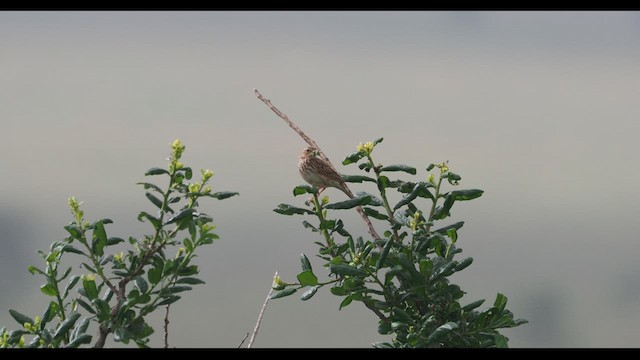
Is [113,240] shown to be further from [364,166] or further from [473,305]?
[473,305]

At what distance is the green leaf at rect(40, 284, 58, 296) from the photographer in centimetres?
181

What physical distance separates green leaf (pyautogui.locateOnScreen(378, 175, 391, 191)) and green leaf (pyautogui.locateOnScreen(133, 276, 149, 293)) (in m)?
0.60

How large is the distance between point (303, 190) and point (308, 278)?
21 cm

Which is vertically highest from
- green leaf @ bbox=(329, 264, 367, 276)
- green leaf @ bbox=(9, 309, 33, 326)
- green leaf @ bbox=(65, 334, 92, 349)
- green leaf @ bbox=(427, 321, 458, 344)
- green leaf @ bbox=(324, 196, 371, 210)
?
green leaf @ bbox=(324, 196, 371, 210)

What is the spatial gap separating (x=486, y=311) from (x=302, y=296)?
44cm

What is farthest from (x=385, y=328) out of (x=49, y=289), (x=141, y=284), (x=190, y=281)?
(x=49, y=289)

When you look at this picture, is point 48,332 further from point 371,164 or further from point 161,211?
point 371,164

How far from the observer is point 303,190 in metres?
1.86

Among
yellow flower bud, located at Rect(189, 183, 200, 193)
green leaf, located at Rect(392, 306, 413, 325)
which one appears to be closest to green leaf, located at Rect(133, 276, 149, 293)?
yellow flower bud, located at Rect(189, 183, 200, 193)

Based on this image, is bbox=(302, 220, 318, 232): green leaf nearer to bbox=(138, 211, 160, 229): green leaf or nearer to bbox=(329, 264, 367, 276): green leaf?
bbox=(329, 264, 367, 276): green leaf

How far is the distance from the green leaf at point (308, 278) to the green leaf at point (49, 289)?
57cm
